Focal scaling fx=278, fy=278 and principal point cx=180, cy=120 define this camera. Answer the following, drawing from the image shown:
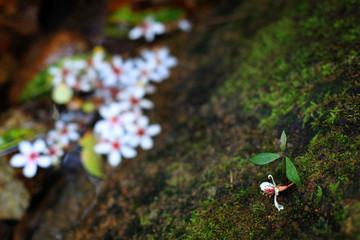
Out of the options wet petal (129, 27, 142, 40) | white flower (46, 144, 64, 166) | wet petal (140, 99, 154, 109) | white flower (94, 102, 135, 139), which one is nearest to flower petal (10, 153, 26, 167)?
white flower (46, 144, 64, 166)

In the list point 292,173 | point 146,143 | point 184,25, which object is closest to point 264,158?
point 292,173

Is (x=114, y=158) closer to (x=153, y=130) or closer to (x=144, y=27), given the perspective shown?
(x=153, y=130)

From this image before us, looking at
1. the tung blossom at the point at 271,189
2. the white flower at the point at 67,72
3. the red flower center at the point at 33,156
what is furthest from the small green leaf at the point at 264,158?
the white flower at the point at 67,72

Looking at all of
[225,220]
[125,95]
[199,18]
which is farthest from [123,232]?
[199,18]

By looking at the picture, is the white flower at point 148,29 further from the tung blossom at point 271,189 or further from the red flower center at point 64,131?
the tung blossom at point 271,189

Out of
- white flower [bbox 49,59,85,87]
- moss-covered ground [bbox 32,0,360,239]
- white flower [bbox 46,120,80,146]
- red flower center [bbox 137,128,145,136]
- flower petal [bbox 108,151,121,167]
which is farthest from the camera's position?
white flower [bbox 49,59,85,87]

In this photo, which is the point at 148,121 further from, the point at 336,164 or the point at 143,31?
the point at 336,164

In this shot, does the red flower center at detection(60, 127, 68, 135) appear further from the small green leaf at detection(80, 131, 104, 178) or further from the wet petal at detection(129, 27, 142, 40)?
the wet petal at detection(129, 27, 142, 40)
